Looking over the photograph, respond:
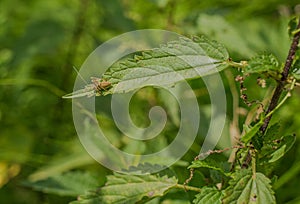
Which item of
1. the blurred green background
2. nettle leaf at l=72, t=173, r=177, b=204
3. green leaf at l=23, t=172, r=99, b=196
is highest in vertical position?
the blurred green background

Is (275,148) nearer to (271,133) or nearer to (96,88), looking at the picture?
(271,133)

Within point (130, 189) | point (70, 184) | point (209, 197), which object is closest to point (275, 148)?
point (209, 197)

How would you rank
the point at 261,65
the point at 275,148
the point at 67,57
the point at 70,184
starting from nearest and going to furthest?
the point at 261,65
the point at 275,148
the point at 70,184
the point at 67,57

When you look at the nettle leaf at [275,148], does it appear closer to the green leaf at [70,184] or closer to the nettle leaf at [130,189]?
the nettle leaf at [130,189]

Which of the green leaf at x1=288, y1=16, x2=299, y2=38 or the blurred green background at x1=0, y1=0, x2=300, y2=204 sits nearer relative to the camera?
the green leaf at x1=288, y1=16, x2=299, y2=38

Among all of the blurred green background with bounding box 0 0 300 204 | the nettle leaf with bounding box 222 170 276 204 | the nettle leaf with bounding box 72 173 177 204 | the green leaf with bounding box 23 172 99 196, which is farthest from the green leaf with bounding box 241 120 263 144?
the blurred green background with bounding box 0 0 300 204

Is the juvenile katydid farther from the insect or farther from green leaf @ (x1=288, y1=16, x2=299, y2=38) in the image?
green leaf @ (x1=288, y1=16, x2=299, y2=38)
